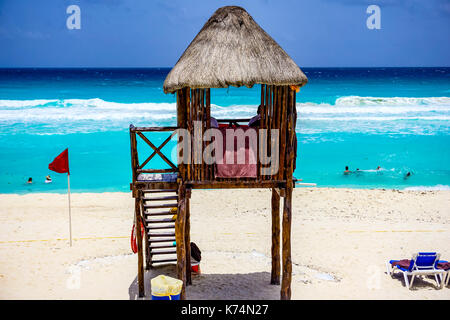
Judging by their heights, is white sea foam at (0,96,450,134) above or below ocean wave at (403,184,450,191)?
above

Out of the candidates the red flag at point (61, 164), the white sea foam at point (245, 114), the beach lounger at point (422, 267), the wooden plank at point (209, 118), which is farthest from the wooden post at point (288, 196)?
the white sea foam at point (245, 114)

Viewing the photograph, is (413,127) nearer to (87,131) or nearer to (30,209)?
(87,131)

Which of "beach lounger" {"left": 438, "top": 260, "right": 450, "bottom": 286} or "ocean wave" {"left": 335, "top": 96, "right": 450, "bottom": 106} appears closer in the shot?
"beach lounger" {"left": 438, "top": 260, "right": 450, "bottom": 286}

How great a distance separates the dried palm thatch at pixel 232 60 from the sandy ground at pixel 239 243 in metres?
4.78

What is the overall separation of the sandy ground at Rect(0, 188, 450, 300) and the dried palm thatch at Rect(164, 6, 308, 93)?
15.7 feet

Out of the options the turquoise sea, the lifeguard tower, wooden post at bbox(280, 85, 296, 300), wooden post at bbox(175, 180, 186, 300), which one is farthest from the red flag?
the turquoise sea

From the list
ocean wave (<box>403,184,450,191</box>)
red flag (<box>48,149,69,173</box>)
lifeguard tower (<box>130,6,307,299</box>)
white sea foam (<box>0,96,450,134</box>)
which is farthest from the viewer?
white sea foam (<box>0,96,450,134</box>)

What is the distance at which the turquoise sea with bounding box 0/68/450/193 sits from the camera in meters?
25.8

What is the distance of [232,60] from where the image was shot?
9.34m

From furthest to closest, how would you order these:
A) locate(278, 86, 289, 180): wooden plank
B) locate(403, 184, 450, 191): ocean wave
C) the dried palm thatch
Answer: locate(403, 184, 450, 191): ocean wave < locate(278, 86, 289, 180): wooden plank < the dried palm thatch

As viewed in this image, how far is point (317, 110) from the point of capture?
5272 centimetres

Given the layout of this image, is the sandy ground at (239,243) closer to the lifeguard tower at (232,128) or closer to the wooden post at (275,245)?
the wooden post at (275,245)

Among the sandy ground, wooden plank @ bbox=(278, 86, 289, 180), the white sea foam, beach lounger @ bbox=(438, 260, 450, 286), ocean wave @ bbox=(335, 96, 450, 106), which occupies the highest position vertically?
wooden plank @ bbox=(278, 86, 289, 180)

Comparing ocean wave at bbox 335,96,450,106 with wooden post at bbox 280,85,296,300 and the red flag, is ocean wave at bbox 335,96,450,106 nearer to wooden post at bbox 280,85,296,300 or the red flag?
the red flag
